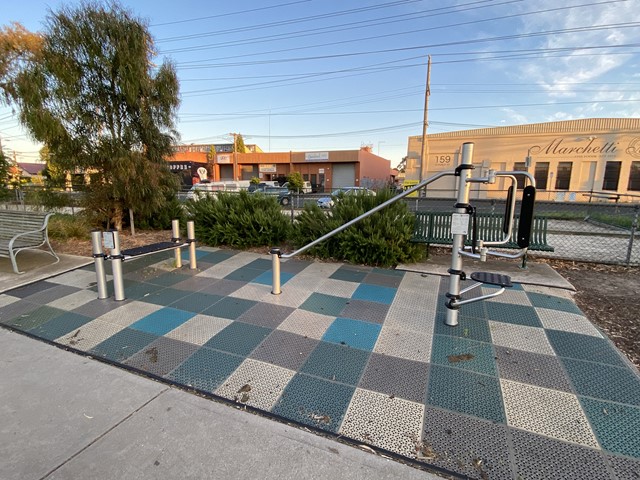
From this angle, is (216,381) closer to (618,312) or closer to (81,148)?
(618,312)

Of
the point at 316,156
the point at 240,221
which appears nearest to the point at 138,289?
the point at 240,221

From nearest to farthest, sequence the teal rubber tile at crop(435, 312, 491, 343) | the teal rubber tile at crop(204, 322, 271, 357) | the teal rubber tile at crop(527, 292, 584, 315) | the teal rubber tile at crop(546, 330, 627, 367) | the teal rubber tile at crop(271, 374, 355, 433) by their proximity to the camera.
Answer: the teal rubber tile at crop(271, 374, 355, 433), the teal rubber tile at crop(546, 330, 627, 367), the teal rubber tile at crop(204, 322, 271, 357), the teal rubber tile at crop(435, 312, 491, 343), the teal rubber tile at crop(527, 292, 584, 315)

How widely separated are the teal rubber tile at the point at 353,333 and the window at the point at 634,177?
28.9m

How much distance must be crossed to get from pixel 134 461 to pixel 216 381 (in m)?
0.74

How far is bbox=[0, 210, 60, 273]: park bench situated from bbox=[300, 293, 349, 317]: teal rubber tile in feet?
14.7

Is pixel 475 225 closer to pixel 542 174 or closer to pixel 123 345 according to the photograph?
pixel 123 345

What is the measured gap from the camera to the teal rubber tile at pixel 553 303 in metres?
3.80

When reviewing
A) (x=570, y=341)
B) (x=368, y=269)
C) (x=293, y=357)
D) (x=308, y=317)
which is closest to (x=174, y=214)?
(x=368, y=269)

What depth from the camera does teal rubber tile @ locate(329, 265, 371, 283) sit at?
16.2ft

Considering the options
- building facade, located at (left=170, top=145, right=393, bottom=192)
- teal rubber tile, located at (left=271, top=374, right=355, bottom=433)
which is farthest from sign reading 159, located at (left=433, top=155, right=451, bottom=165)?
teal rubber tile, located at (left=271, top=374, right=355, bottom=433)

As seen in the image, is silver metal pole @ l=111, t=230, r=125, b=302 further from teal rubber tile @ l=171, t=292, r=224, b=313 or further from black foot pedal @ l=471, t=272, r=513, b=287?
black foot pedal @ l=471, t=272, r=513, b=287

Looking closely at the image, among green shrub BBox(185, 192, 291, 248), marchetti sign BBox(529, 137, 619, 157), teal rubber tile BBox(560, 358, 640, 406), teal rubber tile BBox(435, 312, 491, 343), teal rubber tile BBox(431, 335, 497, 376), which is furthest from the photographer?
marchetti sign BBox(529, 137, 619, 157)

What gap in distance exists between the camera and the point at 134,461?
5.93ft

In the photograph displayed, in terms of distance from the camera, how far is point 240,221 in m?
6.73
